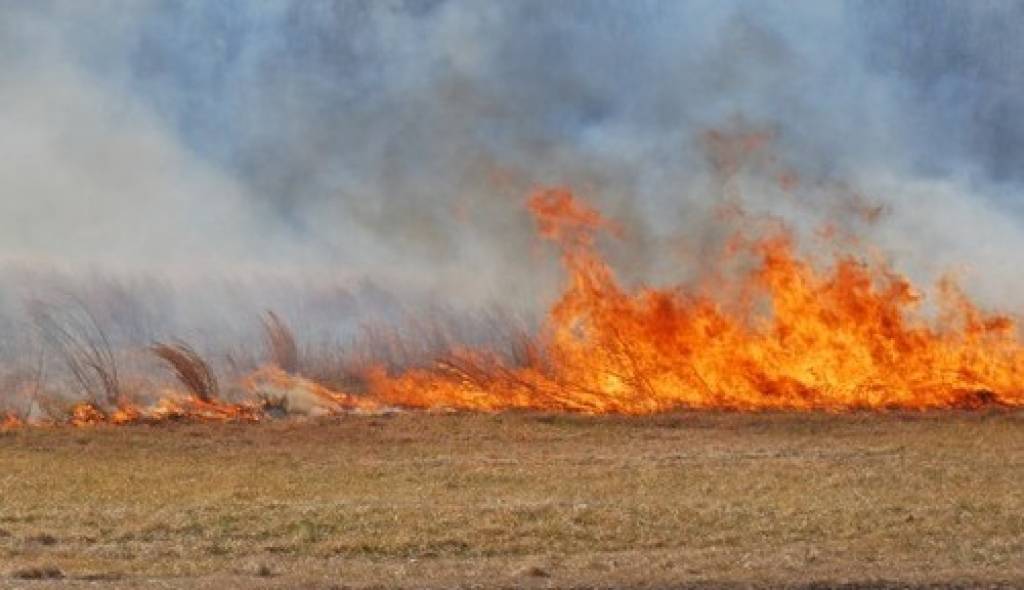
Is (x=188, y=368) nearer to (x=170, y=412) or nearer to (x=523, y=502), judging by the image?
(x=170, y=412)

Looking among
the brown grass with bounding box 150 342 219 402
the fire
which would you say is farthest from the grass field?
the brown grass with bounding box 150 342 219 402

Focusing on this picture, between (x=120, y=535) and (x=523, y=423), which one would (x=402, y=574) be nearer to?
(x=120, y=535)

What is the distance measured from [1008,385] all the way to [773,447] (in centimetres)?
1067

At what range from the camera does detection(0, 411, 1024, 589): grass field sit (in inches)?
766

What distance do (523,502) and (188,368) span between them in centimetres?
2160

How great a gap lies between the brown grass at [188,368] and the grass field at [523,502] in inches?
162

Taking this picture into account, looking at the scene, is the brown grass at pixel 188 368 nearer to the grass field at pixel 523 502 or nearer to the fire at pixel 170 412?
the fire at pixel 170 412

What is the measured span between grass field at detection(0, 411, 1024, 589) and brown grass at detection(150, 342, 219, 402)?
13.5 ft

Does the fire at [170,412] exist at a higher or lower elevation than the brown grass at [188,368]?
lower

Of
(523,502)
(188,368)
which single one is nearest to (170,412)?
(188,368)

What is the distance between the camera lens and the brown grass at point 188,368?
4456 centimetres

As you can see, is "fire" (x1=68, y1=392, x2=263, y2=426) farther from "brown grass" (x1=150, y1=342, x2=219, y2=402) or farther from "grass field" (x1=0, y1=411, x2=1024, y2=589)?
"grass field" (x1=0, y1=411, x2=1024, y2=589)

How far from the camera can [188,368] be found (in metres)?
45.1

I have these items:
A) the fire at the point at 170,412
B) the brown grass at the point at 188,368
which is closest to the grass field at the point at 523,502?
the fire at the point at 170,412
